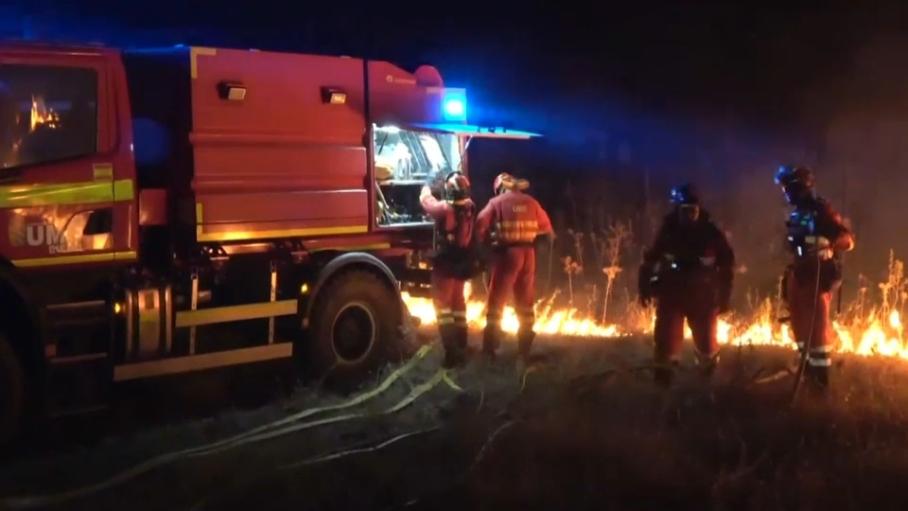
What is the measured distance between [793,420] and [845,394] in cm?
113

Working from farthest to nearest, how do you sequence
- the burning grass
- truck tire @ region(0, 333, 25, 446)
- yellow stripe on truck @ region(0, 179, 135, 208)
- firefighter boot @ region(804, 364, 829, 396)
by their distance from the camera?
the burning grass
firefighter boot @ region(804, 364, 829, 396)
yellow stripe on truck @ region(0, 179, 135, 208)
truck tire @ region(0, 333, 25, 446)

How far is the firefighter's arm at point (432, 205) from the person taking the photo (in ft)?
31.6

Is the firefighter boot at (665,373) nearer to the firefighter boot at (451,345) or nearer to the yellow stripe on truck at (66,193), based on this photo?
the firefighter boot at (451,345)

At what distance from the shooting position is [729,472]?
623 cm

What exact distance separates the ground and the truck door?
131 cm

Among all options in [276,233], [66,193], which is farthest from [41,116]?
[276,233]

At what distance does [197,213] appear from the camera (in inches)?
321

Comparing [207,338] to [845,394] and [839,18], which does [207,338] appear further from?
[839,18]

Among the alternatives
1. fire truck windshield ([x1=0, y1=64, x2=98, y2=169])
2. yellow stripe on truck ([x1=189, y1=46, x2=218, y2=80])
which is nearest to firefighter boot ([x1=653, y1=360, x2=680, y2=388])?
yellow stripe on truck ([x1=189, y1=46, x2=218, y2=80])

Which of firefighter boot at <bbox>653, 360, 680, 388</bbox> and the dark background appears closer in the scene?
firefighter boot at <bbox>653, 360, 680, 388</bbox>

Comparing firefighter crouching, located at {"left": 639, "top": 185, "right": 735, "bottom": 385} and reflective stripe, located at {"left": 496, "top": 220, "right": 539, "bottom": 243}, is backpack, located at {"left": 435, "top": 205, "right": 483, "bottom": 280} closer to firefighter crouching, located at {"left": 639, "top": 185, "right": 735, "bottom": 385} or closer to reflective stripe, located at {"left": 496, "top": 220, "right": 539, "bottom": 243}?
reflective stripe, located at {"left": 496, "top": 220, "right": 539, "bottom": 243}

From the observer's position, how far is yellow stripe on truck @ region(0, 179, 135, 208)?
7.06 m

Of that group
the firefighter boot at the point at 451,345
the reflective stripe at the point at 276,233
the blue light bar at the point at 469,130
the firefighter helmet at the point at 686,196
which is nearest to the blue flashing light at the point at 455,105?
the blue light bar at the point at 469,130

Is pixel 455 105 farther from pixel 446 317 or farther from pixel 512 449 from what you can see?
pixel 512 449
